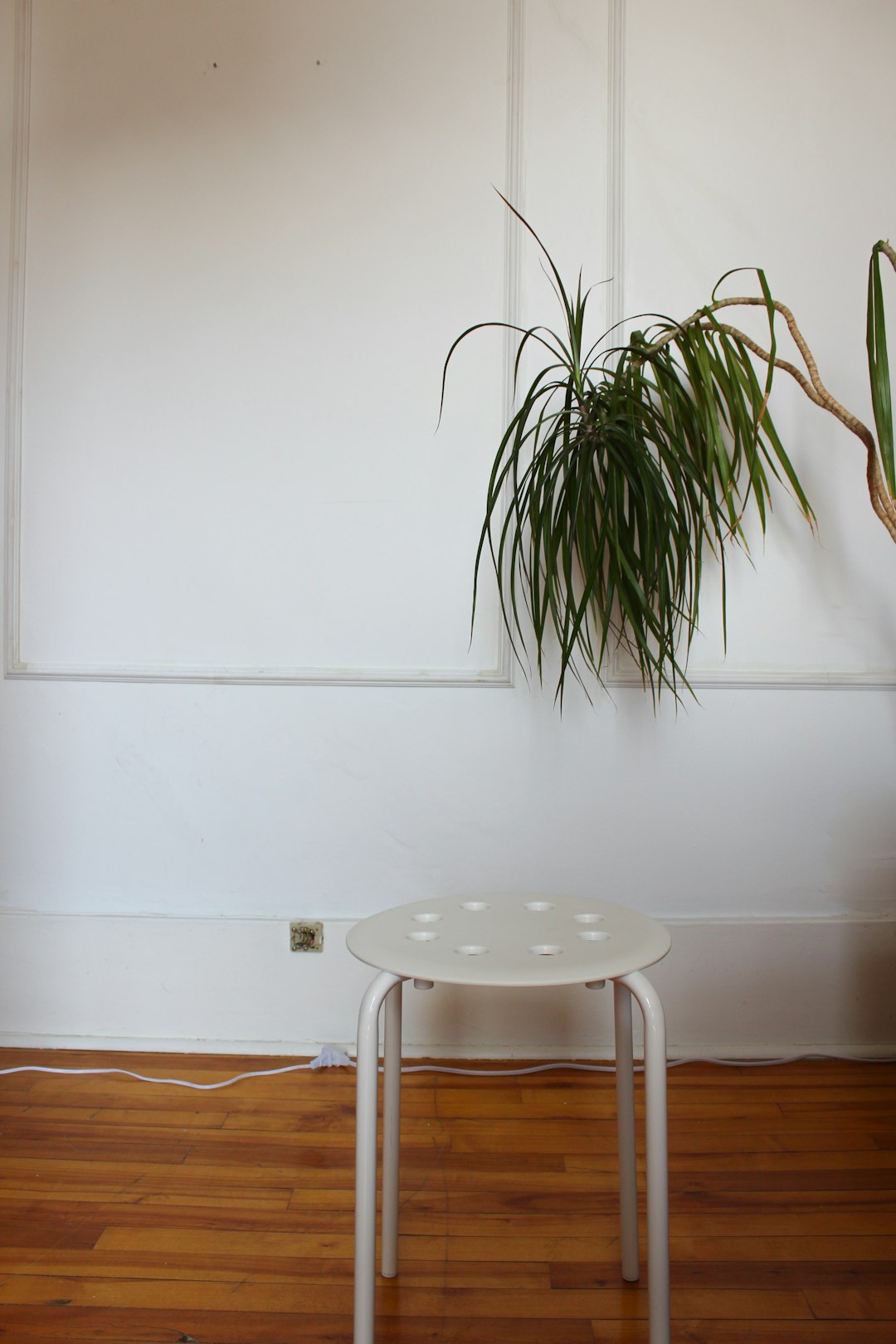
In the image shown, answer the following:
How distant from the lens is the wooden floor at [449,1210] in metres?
1.16

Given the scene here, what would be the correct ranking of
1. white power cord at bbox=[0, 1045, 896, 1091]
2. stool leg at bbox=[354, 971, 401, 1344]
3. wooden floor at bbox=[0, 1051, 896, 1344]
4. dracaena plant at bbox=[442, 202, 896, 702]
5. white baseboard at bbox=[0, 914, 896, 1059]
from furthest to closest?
white baseboard at bbox=[0, 914, 896, 1059] → white power cord at bbox=[0, 1045, 896, 1091] → dracaena plant at bbox=[442, 202, 896, 702] → wooden floor at bbox=[0, 1051, 896, 1344] → stool leg at bbox=[354, 971, 401, 1344]

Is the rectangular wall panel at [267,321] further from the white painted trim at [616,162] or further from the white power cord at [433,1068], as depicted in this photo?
the white power cord at [433,1068]

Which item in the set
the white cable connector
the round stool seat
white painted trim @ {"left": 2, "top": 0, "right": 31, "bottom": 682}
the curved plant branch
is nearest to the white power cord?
the white cable connector

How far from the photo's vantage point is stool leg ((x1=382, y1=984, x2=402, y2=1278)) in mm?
1221

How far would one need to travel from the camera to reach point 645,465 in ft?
5.54

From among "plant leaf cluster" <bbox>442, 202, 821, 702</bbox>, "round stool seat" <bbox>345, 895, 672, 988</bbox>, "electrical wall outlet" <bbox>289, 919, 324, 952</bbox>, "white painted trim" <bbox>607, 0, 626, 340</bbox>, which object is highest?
"white painted trim" <bbox>607, 0, 626, 340</bbox>

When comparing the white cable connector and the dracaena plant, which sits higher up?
the dracaena plant

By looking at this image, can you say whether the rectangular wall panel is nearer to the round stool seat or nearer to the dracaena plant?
the dracaena plant

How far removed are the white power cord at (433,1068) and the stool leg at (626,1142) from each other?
2.16 ft

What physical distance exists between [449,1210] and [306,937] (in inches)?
27.9

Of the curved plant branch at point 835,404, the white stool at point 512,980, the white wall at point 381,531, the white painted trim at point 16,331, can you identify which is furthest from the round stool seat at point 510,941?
the white painted trim at point 16,331

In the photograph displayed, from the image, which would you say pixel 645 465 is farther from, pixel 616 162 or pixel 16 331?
pixel 16 331

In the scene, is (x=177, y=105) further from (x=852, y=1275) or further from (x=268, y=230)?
(x=852, y=1275)

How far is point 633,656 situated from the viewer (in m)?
1.96
